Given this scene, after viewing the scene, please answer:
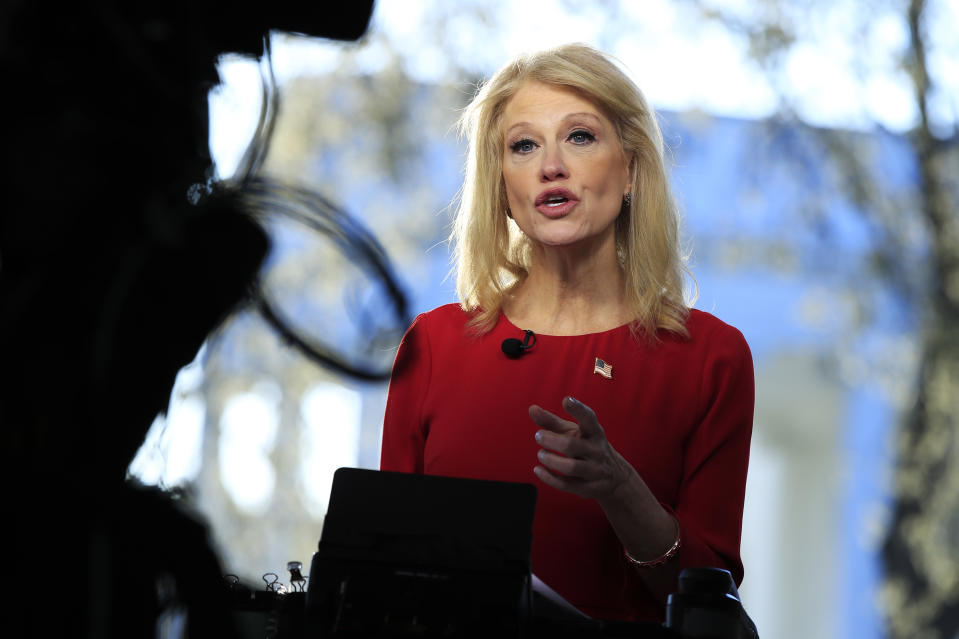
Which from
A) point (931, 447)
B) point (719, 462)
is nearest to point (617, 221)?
point (719, 462)

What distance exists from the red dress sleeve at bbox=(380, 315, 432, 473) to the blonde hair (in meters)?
0.13

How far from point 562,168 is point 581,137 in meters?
0.09

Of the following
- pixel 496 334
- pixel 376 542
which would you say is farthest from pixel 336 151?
pixel 376 542

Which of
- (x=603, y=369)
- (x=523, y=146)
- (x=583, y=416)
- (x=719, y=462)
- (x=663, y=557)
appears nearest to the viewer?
(x=583, y=416)

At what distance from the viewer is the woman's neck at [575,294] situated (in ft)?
6.75

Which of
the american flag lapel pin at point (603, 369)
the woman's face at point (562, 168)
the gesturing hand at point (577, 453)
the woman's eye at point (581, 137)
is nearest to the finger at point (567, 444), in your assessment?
the gesturing hand at point (577, 453)

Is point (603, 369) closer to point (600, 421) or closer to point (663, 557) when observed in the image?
point (600, 421)

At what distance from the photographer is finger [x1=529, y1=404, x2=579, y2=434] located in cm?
136

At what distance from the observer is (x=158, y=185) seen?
3.21 ft

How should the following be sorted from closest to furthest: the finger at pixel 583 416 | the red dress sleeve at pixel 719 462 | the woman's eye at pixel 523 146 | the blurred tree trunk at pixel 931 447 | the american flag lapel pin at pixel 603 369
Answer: the finger at pixel 583 416
the red dress sleeve at pixel 719 462
the american flag lapel pin at pixel 603 369
the woman's eye at pixel 523 146
the blurred tree trunk at pixel 931 447

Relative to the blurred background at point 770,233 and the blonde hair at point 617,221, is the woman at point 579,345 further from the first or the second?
the blurred background at point 770,233

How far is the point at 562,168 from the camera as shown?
6.48 ft

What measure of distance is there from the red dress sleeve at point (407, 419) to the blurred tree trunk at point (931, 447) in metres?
5.63

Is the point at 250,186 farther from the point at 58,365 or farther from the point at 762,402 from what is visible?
the point at 762,402
